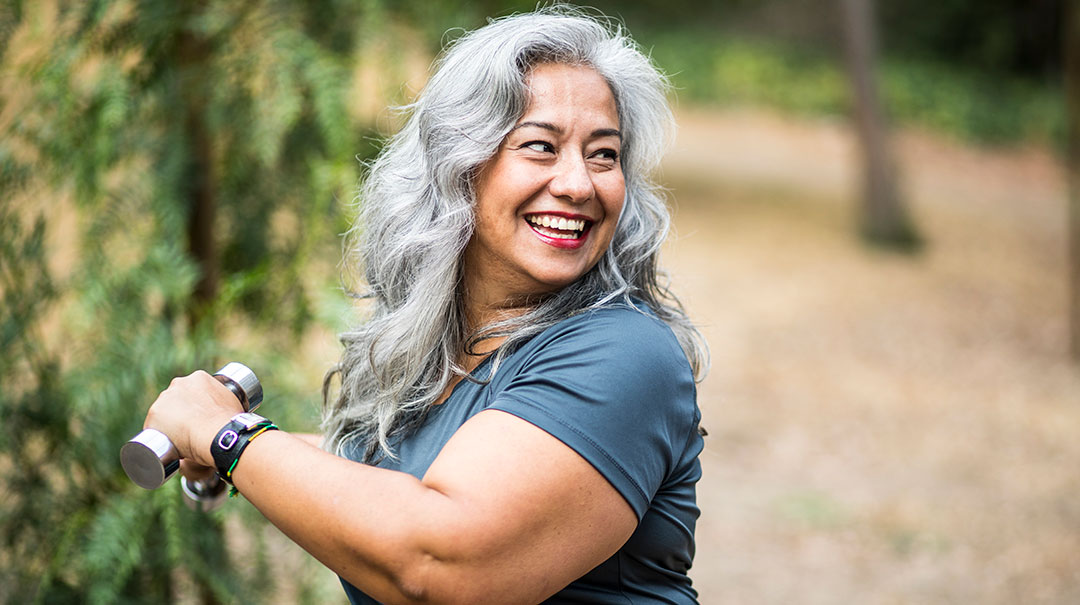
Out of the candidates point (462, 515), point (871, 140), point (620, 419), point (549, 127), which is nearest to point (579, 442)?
point (620, 419)

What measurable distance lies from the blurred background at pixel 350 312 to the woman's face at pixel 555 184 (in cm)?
40

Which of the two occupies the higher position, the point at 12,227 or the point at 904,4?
the point at 904,4

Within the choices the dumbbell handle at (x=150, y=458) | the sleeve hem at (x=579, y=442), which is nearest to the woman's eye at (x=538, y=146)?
the sleeve hem at (x=579, y=442)

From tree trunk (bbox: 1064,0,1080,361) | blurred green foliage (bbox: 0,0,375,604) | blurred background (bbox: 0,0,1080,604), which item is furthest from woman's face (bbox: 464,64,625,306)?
tree trunk (bbox: 1064,0,1080,361)

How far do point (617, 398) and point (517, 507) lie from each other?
194 millimetres

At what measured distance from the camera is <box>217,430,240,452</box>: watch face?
1.33 meters

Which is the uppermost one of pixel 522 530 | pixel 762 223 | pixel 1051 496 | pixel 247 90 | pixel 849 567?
pixel 762 223

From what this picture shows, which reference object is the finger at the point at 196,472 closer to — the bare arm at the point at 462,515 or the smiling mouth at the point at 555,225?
the bare arm at the point at 462,515

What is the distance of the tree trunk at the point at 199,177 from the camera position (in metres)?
2.66

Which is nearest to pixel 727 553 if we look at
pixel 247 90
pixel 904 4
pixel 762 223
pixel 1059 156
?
pixel 247 90

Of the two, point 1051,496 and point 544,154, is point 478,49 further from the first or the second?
point 1051,496

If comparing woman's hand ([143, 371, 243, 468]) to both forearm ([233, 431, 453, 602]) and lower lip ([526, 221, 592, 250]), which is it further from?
lower lip ([526, 221, 592, 250])

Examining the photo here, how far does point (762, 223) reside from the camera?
11930 millimetres

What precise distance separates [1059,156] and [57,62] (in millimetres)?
17671
